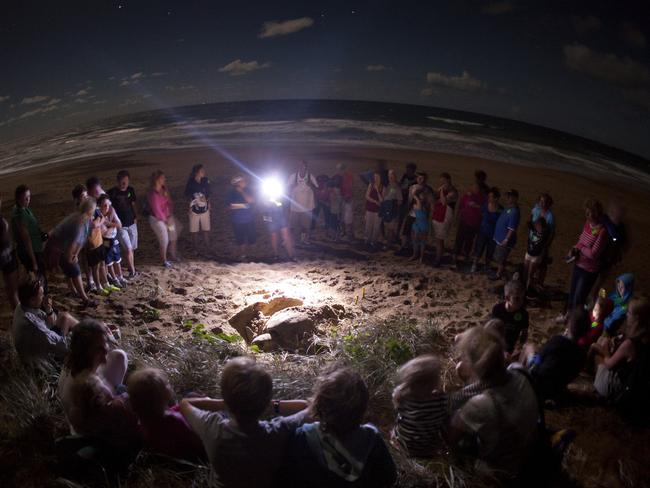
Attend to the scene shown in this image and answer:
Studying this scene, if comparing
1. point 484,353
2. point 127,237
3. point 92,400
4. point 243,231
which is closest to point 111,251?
point 127,237

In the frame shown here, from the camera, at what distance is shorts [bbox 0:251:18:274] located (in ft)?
16.1

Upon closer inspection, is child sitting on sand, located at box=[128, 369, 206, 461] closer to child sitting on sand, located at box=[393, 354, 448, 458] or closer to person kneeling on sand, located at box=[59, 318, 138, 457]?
person kneeling on sand, located at box=[59, 318, 138, 457]

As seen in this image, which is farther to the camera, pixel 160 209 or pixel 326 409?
pixel 160 209

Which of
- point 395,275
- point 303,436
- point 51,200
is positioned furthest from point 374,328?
point 51,200

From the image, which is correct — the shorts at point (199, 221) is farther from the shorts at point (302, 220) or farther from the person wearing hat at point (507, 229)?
the person wearing hat at point (507, 229)

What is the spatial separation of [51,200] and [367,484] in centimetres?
1429

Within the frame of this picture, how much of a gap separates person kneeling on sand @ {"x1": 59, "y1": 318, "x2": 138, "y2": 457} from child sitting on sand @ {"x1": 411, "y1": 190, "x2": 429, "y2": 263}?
5.68 metres

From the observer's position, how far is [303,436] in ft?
7.73

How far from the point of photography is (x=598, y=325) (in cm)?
418

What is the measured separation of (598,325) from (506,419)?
2.38 metres

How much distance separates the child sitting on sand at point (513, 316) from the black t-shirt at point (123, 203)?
537cm

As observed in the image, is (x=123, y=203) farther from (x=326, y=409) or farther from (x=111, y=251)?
(x=326, y=409)

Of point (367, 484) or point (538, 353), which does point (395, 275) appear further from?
point (367, 484)

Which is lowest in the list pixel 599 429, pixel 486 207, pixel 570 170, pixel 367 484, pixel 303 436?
pixel 599 429
